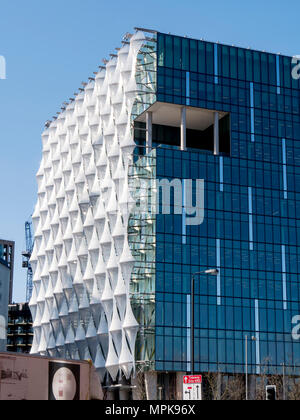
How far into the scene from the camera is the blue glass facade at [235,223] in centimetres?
9606

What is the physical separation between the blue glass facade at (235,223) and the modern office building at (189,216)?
5.8 inches

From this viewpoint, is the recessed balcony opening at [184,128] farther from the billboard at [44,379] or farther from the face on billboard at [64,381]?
the face on billboard at [64,381]

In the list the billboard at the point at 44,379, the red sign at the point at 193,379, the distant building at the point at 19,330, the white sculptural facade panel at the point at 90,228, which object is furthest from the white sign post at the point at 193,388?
the distant building at the point at 19,330

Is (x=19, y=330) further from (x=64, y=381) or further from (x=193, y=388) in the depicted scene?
(x=64, y=381)

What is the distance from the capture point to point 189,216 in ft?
321

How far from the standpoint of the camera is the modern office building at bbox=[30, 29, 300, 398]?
96.2 meters

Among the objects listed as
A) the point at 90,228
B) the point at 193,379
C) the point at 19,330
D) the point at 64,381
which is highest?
the point at 90,228

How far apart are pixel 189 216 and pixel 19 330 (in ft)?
336

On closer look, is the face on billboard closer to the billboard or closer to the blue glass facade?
the billboard

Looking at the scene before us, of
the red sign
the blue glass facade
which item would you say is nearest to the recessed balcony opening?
the blue glass facade

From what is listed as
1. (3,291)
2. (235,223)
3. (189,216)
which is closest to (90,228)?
(189,216)

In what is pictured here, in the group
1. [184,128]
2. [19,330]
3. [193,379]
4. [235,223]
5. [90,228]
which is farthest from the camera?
[19,330]

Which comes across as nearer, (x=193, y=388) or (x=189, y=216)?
(x=193, y=388)
